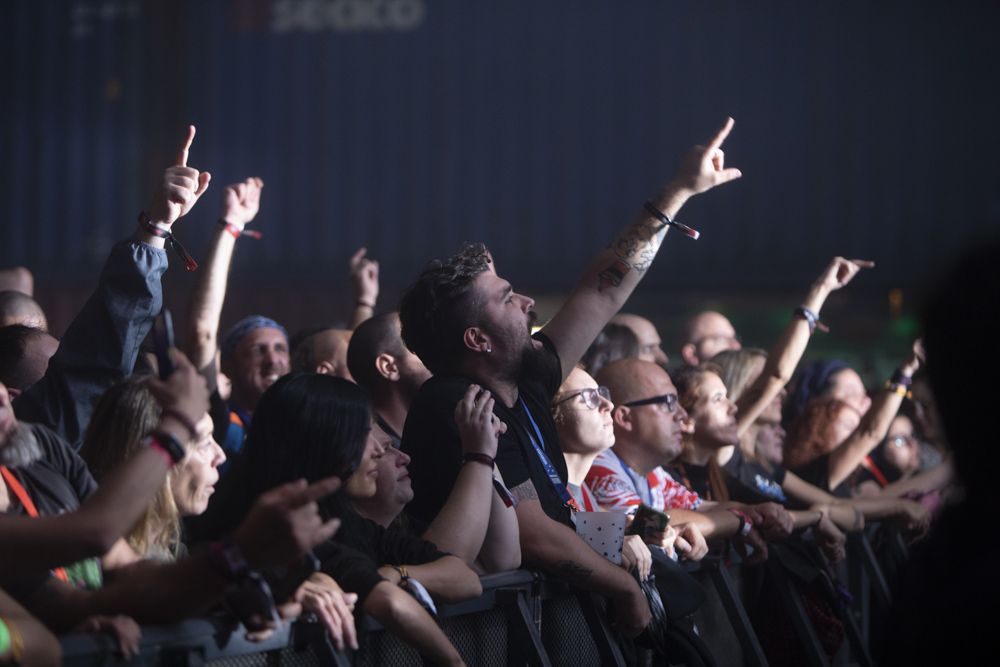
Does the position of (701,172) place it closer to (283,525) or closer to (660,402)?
(660,402)

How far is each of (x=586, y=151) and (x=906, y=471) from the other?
6013 mm

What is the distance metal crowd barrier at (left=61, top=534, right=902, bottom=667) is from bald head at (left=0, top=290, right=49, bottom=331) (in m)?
1.77

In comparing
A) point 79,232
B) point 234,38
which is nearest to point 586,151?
point 234,38

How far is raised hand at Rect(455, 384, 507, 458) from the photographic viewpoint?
2982 mm

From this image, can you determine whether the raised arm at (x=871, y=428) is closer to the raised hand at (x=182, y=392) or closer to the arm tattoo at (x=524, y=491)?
the arm tattoo at (x=524, y=491)

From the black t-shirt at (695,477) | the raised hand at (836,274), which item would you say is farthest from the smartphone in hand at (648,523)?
the raised hand at (836,274)

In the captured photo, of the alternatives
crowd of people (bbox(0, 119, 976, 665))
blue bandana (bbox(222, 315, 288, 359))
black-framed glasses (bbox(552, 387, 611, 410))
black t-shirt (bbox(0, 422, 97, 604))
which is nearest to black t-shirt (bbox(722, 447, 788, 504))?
crowd of people (bbox(0, 119, 976, 665))

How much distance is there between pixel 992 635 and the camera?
4.83 feet

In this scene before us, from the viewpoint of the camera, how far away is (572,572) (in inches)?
125

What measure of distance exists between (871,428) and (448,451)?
9.19 ft

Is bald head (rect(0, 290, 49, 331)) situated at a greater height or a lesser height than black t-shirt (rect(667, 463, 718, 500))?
greater

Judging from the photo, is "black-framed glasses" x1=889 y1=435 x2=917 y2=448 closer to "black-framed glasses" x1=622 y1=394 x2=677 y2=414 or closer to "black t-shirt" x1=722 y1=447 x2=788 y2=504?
"black t-shirt" x1=722 y1=447 x2=788 y2=504

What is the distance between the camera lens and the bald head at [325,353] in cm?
468

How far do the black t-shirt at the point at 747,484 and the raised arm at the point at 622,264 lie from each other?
116cm
